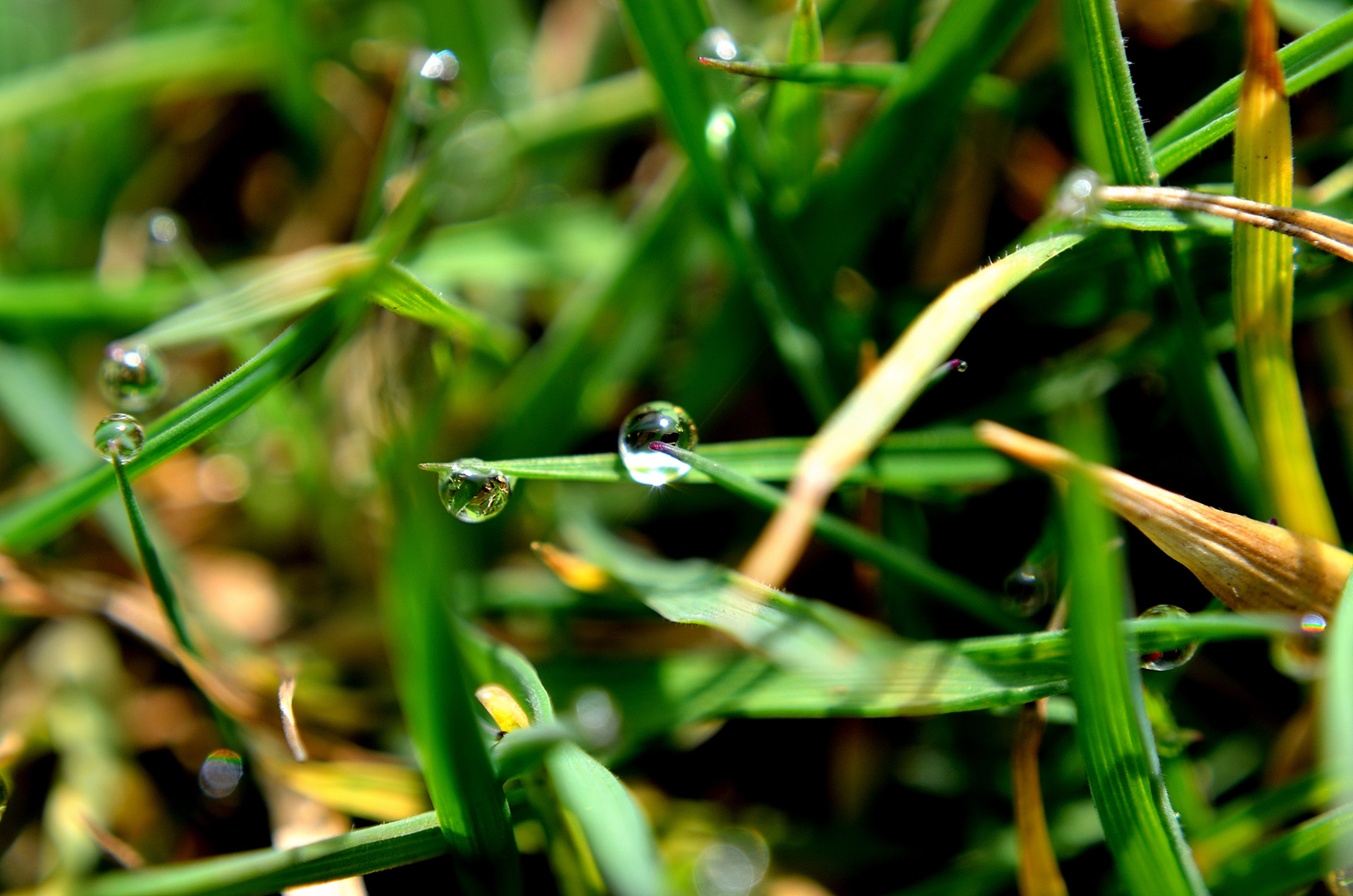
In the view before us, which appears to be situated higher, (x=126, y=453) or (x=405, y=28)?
(x=405, y=28)

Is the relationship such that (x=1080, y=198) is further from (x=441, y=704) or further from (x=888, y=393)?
(x=441, y=704)

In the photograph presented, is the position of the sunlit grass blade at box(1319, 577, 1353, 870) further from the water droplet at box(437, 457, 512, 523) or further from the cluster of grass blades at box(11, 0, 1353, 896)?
the water droplet at box(437, 457, 512, 523)

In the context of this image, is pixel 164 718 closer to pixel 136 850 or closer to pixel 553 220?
pixel 136 850

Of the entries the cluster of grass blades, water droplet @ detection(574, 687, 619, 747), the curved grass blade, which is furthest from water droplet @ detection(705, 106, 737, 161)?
water droplet @ detection(574, 687, 619, 747)

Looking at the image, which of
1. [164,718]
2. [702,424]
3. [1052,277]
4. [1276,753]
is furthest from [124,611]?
[1276,753]

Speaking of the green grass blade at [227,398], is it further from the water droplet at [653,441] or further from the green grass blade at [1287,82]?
the green grass blade at [1287,82]

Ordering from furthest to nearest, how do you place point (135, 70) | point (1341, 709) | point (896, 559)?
point (135, 70)
point (896, 559)
point (1341, 709)

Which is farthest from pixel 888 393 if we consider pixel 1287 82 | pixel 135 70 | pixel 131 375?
pixel 135 70

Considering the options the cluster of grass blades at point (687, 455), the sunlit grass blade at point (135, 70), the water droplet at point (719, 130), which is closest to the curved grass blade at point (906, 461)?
the cluster of grass blades at point (687, 455)
